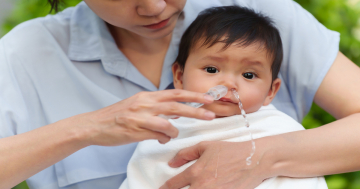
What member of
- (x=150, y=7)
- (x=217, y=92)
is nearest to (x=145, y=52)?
(x=150, y=7)

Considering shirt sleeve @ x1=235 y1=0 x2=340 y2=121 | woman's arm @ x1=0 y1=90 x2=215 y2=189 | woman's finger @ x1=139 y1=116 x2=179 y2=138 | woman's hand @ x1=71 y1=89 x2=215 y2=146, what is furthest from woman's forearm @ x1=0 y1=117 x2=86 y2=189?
shirt sleeve @ x1=235 y1=0 x2=340 y2=121

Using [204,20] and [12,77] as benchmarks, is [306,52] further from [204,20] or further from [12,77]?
[12,77]

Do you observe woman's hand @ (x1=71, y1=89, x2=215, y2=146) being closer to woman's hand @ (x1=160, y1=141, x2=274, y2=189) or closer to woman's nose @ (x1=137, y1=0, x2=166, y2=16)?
woman's hand @ (x1=160, y1=141, x2=274, y2=189)

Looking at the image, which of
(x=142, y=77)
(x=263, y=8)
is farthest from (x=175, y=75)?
(x=263, y=8)

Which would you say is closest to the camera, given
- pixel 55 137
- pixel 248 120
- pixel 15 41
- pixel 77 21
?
pixel 55 137

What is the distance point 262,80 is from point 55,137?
0.84 metres

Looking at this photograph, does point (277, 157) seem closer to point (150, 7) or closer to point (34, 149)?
point (150, 7)

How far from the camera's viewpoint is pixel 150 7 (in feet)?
4.12

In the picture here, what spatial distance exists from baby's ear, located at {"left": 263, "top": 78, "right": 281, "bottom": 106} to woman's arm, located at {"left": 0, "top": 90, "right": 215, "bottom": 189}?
1.88 ft

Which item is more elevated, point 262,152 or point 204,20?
point 204,20

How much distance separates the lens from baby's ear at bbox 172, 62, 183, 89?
5.15ft

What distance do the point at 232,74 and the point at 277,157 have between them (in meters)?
0.37

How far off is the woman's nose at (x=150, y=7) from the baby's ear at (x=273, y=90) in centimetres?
62

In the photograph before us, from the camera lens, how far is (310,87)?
1.55 m
